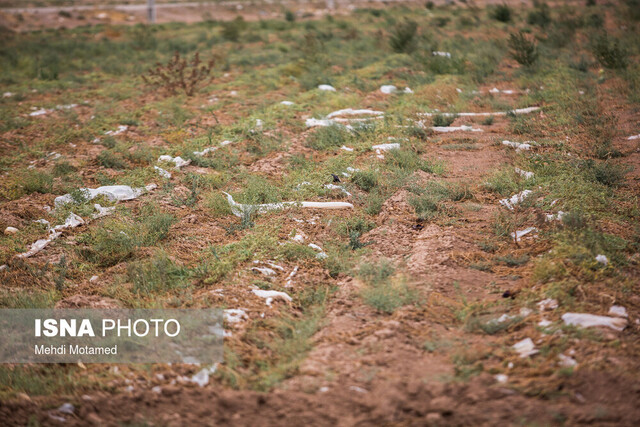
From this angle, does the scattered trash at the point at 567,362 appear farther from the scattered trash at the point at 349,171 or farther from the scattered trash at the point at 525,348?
the scattered trash at the point at 349,171

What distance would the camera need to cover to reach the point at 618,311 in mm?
3230

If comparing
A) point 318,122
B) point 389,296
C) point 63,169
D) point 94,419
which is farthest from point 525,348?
point 63,169

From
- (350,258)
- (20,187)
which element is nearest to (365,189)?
(350,258)

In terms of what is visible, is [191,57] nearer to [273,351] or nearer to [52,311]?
[52,311]

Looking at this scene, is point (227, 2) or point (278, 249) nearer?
point (278, 249)

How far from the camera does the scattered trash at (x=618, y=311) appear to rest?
320cm

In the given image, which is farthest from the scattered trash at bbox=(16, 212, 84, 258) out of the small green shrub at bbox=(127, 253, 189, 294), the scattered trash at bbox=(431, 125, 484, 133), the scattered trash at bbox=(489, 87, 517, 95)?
the scattered trash at bbox=(489, 87, 517, 95)

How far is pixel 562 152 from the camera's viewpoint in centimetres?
582

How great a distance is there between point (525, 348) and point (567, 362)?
25 cm

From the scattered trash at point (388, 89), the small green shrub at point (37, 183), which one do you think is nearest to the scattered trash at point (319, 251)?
the small green shrub at point (37, 183)

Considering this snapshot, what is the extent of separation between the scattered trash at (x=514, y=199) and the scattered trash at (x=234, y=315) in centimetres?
282

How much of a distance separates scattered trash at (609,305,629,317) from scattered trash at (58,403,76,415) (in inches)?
131

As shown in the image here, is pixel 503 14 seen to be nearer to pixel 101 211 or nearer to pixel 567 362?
pixel 101 211

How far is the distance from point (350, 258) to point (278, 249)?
0.63 metres
